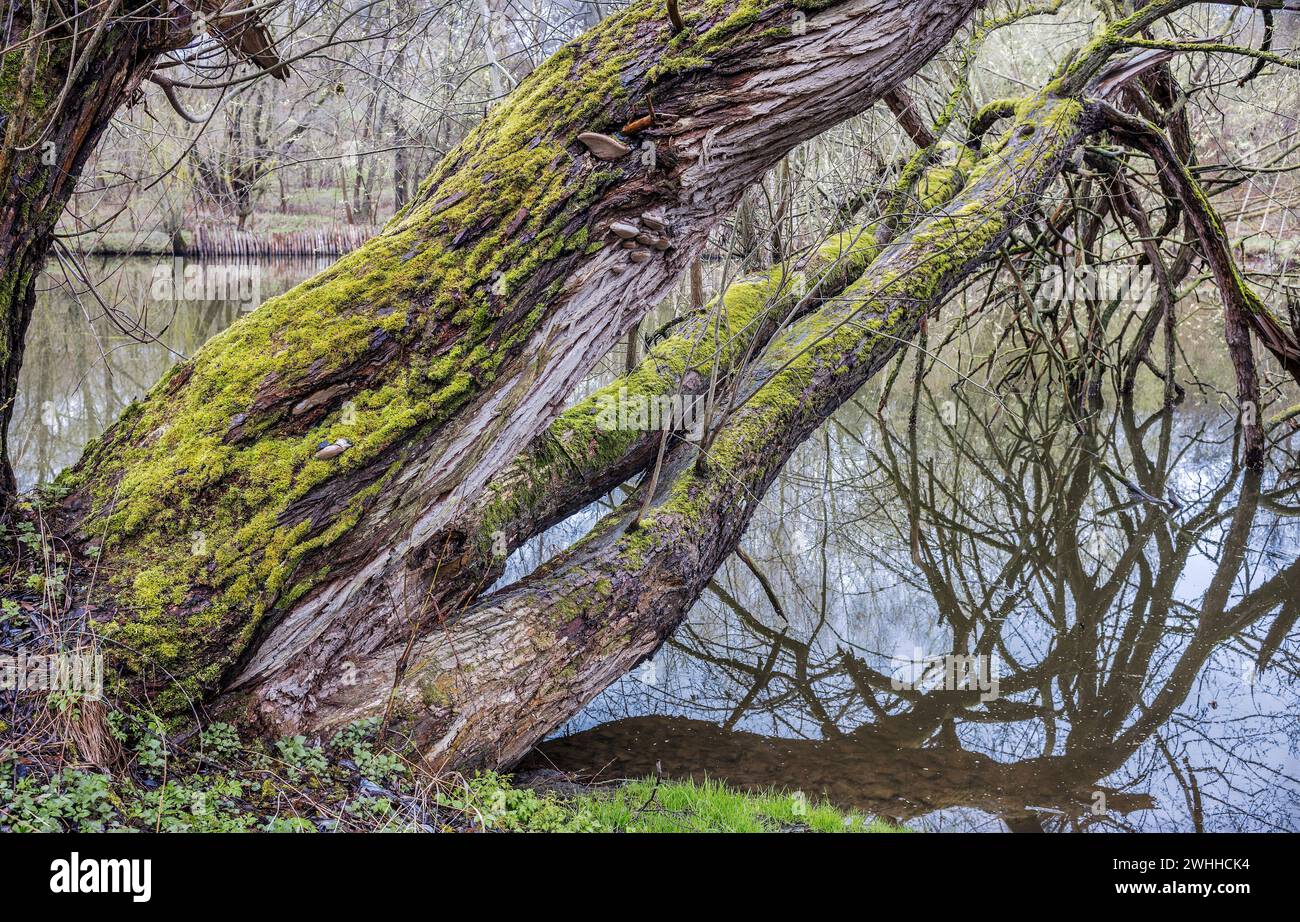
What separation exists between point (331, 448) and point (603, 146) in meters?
1.38

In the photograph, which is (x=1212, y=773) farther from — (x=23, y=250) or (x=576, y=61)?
(x=23, y=250)

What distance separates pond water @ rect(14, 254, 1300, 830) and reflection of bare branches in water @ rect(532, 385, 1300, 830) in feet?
0.05

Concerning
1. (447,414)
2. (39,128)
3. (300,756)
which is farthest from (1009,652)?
(39,128)

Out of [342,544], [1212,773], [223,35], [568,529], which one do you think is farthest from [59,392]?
[1212,773]

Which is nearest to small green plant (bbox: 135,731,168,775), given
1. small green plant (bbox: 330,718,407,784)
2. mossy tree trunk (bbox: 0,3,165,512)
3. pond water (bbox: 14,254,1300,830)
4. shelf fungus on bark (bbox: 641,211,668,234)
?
small green plant (bbox: 330,718,407,784)

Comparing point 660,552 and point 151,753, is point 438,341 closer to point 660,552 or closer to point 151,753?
point 151,753

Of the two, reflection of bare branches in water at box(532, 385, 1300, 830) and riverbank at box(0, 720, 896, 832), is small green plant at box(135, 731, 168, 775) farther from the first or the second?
reflection of bare branches in water at box(532, 385, 1300, 830)

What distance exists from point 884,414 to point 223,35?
30.1 ft

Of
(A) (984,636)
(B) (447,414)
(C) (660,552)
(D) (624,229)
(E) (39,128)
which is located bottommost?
(A) (984,636)

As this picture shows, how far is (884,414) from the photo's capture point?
1134cm

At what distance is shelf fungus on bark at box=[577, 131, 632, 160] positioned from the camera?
3.21 m

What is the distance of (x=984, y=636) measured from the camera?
593 cm

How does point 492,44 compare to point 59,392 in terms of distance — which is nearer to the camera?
point 492,44

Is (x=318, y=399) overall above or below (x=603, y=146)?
below
